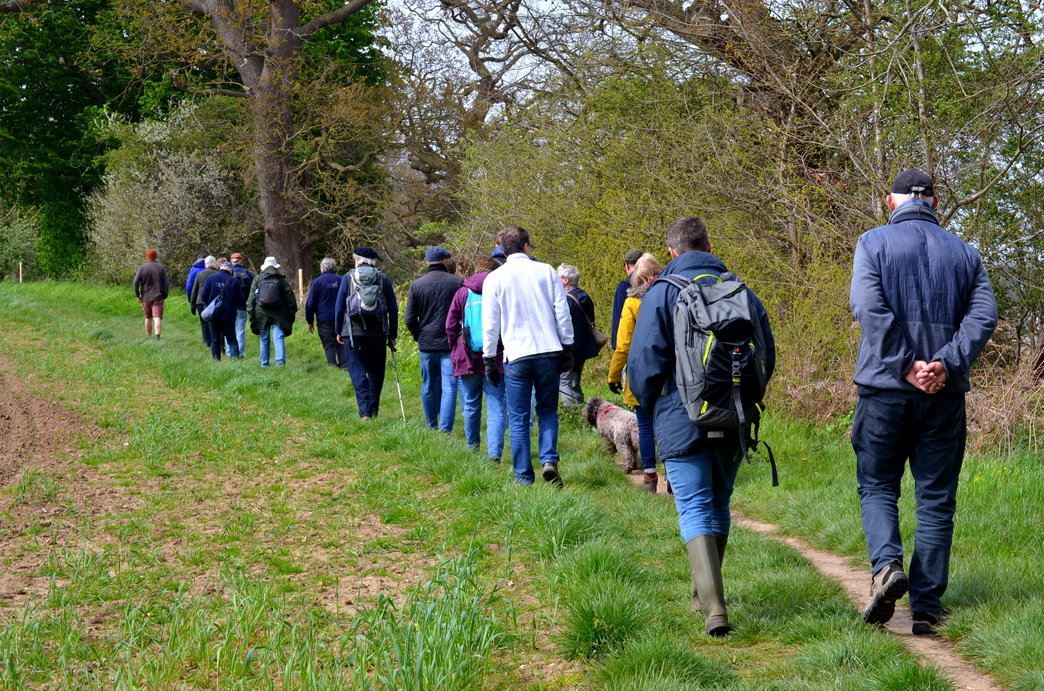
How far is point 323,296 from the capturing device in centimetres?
1462

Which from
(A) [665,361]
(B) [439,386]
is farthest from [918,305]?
(B) [439,386]

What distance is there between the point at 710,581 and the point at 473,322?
4.29m

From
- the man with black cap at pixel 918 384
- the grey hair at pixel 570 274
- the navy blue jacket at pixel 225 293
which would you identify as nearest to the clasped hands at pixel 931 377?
the man with black cap at pixel 918 384

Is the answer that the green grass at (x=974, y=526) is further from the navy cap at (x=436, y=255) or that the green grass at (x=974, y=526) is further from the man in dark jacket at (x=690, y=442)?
the navy cap at (x=436, y=255)

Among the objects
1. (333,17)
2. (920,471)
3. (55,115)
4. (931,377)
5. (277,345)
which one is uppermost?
(333,17)

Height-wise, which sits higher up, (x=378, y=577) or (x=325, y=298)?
(x=325, y=298)

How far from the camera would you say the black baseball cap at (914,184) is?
4867 millimetres

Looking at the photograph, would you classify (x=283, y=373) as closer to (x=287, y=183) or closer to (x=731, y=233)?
(x=731, y=233)

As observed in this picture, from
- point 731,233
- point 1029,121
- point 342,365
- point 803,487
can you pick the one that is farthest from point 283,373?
point 1029,121

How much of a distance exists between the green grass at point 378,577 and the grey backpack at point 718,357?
0.97 metres

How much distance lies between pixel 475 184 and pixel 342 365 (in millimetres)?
4185

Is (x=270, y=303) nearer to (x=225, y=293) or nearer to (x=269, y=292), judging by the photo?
(x=269, y=292)

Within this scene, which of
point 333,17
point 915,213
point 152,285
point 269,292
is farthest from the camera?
point 333,17

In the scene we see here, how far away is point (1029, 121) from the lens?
813cm
